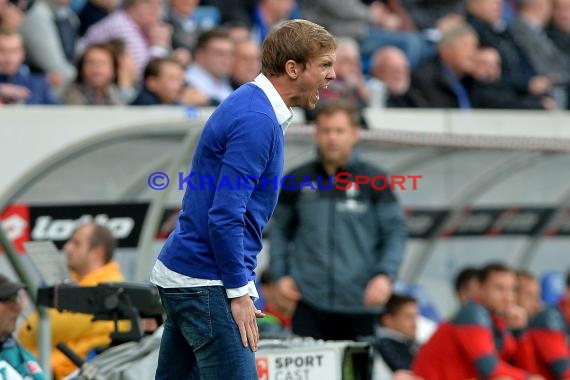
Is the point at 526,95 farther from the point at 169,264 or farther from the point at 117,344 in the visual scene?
the point at 169,264

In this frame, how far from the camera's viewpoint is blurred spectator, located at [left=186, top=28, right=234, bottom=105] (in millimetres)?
10492

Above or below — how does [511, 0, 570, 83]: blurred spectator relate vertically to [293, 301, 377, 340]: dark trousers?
→ above

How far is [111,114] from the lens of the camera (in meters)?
8.84

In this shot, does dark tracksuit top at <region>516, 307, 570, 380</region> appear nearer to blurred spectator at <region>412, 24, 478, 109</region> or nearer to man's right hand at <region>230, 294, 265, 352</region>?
blurred spectator at <region>412, 24, 478, 109</region>

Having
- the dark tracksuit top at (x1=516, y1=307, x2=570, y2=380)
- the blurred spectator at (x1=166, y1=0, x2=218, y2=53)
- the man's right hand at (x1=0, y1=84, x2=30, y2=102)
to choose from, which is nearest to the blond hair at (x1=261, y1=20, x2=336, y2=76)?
the man's right hand at (x1=0, y1=84, x2=30, y2=102)

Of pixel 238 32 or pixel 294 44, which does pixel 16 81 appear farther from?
pixel 294 44

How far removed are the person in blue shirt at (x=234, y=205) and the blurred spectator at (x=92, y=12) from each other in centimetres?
640

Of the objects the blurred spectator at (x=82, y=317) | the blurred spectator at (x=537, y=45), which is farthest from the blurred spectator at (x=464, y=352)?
the blurred spectator at (x=537, y=45)

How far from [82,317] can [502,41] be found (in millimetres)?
6942

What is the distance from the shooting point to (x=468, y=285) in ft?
32.2

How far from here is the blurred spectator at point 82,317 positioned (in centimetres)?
732

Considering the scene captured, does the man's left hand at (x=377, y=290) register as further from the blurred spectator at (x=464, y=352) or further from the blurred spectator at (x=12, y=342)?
the blurred spectator at (x=12, y=342)

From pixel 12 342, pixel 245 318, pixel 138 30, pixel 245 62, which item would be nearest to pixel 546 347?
pixel 245 62

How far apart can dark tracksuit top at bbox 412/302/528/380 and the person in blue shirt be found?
4175mm
